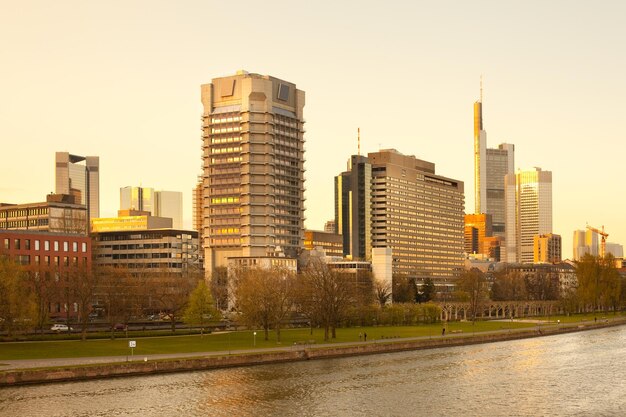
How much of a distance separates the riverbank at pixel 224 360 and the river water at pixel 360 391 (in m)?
1.26

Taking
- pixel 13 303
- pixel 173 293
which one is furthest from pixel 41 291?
pixel 173 293

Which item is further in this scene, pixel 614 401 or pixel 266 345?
pixel 266 345

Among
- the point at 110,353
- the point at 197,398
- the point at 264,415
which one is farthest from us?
the point at 110,353

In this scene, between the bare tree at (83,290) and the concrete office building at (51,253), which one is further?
the concrete office building at (51,253)

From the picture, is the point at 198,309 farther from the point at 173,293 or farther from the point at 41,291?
the point at 173,293

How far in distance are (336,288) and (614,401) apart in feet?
223

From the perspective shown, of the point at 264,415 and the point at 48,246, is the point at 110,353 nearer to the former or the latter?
the point at 264,415

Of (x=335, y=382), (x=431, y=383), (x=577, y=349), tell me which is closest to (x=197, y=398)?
(x=335, y=382)

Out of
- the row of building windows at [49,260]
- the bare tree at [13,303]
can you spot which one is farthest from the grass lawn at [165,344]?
the row of building windows at [49,260]

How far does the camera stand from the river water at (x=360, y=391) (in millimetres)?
69438

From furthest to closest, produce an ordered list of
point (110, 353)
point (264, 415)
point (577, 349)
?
point (577, 349), point (110, 353), point (264, 415)

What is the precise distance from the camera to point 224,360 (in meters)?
93.1

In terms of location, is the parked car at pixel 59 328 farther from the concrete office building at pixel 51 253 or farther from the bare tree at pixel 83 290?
the concrete office building at pixel 51 253

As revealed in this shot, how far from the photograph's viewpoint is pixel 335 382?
281 feet
